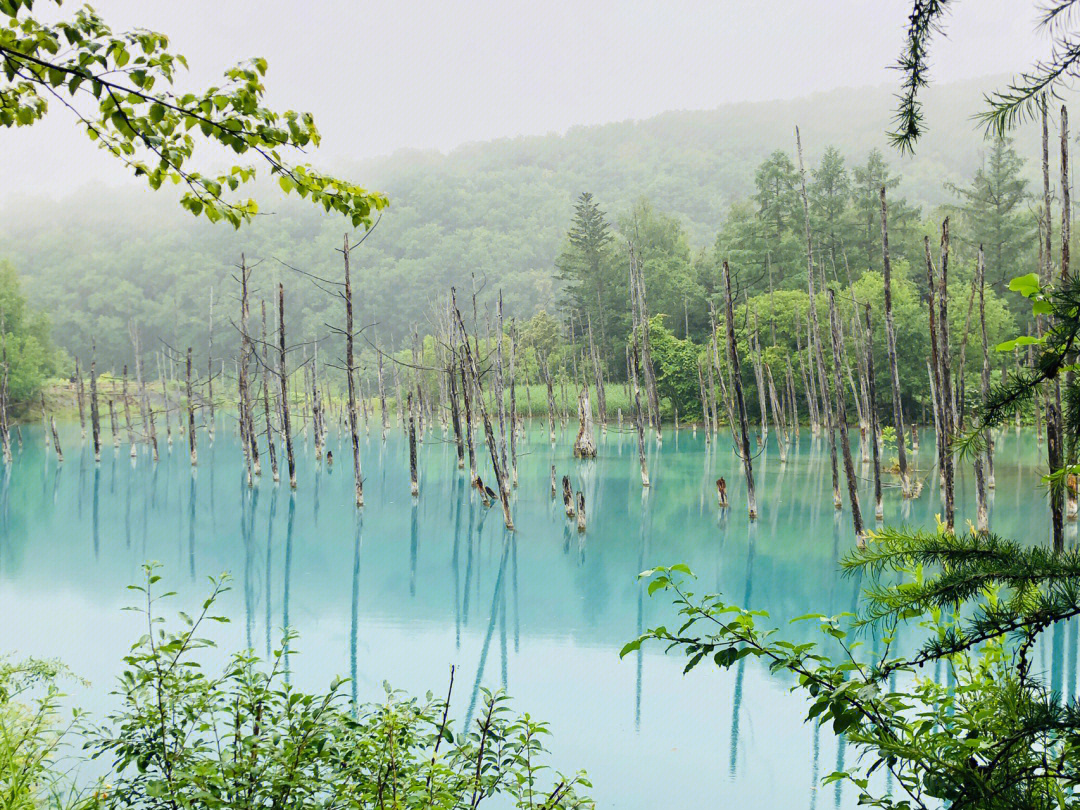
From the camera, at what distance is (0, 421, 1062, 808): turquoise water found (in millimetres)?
6746

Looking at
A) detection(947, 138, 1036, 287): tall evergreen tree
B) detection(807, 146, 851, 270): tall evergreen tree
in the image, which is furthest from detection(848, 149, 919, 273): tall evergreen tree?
detection(947, 138, 1036, 287): tall evergreen tree

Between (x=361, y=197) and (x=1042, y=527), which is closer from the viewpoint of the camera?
(x=361, y=197)

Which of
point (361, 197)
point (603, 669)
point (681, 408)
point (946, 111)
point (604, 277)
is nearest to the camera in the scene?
point (361, 197)

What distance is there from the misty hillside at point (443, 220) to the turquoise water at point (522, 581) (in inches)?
959

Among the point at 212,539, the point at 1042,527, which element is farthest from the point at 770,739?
the point at 212,539

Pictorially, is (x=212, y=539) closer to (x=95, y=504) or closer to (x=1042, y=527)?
(x=95, y=504)

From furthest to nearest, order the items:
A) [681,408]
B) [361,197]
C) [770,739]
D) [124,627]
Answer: [681,408] → [124,627] → [770,739] → [361,197]

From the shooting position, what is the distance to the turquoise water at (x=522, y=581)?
6.75 metres

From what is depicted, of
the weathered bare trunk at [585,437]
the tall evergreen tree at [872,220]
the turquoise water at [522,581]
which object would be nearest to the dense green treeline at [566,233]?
the tall evergreen tree at [872,220]

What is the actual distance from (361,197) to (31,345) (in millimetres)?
41751

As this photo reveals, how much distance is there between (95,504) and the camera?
19594mm

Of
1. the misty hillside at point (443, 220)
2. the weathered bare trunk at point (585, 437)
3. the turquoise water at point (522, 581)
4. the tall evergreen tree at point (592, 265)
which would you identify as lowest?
the turquoise water at point (522, 581)

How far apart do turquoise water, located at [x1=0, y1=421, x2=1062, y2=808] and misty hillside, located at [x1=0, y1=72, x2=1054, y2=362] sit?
24360 mm

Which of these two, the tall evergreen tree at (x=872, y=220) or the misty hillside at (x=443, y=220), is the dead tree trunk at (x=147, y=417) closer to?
the misty hillside at (x=443, y=220)
